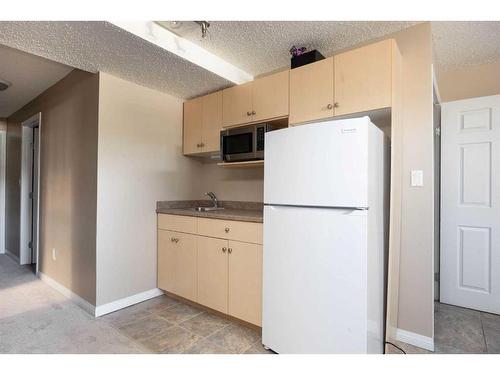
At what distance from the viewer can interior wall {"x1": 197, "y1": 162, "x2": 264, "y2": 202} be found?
9.05 feet

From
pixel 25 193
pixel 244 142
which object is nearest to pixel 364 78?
pixel 244 142

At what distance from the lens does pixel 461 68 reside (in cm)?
250

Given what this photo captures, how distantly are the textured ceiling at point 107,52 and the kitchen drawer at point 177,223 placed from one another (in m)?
1.28

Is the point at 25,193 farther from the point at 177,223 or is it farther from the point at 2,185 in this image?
the point at 177,223

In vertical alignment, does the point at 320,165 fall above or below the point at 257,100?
below

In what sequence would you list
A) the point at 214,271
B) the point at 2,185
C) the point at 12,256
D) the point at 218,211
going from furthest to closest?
1. the point at 2,185
2. the point at 12,256
3. the point at 218,211
4. the point at 214,271

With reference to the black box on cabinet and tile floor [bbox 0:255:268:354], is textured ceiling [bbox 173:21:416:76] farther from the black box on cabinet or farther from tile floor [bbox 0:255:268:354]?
tile floor [bbox 0:255:268:354]

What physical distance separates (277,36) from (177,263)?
214 centimetres

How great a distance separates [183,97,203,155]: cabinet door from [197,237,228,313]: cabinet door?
1.05 metres

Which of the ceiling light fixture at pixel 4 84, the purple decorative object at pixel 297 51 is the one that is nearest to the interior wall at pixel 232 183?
the purple decorative object at pixel 297 51

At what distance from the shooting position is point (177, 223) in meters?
2.54
